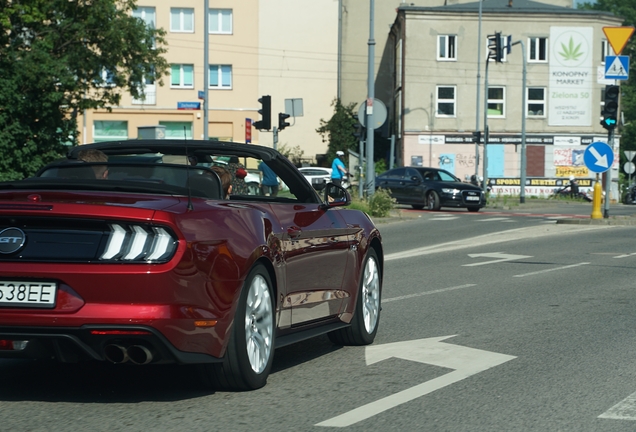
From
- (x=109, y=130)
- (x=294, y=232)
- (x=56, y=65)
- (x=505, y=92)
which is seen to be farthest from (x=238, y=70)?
(x=294, y=232)

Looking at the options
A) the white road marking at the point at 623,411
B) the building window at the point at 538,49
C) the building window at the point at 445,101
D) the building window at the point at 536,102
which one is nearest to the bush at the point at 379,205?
the white road marking at the point at 623,411

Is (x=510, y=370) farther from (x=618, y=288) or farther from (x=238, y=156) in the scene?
(x=618, y=288)

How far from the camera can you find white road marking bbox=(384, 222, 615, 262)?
1847 centimetres

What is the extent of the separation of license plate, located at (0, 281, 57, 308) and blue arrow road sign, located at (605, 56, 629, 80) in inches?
878

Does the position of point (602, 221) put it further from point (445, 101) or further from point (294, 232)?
point (445, 101)

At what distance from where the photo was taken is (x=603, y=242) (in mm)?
20984

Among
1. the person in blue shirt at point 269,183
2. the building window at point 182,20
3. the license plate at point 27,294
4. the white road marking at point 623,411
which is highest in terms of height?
the building window at point 182,20

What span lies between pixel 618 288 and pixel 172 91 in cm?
5722

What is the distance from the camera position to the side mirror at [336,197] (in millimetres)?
7535

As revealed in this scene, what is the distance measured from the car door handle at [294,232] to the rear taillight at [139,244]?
127 cm

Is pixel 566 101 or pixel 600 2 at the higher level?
pixel 600 2

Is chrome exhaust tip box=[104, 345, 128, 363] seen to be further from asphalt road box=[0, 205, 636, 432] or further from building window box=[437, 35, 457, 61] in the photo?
building window box=[437, 35, 457, 61]

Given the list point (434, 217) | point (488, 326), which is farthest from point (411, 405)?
point (434, 217)

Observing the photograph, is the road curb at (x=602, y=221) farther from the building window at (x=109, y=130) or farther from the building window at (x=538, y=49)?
the building window at (x=109, y=130)
